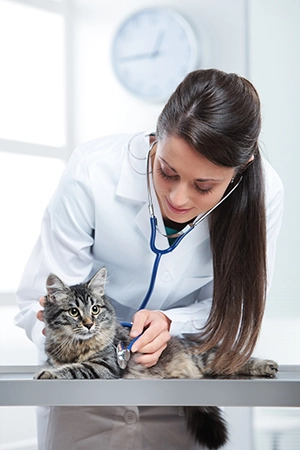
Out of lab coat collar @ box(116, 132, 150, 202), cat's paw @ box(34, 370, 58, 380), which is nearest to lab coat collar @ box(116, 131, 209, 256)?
lab coat collar @ box(116, 132, 150, 202)

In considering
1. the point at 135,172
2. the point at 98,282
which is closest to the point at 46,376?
Result: the point at 98,282

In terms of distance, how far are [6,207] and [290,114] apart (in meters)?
1.39

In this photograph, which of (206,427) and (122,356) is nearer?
(122,356)

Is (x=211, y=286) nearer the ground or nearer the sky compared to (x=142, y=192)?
nearer the ground

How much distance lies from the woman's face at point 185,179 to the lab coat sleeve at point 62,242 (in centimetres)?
17

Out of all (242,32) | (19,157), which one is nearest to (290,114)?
(242,32)

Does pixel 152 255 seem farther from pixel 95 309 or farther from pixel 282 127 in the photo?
pixel 282 127

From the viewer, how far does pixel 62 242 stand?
1229 millimetres

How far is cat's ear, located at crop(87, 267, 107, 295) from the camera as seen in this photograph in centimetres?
113

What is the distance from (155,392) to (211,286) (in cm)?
55

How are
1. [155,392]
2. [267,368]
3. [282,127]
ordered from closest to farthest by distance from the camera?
[155,392] < [267,368] < [282,127]

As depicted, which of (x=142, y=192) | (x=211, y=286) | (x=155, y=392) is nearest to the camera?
(x=155, y=392)

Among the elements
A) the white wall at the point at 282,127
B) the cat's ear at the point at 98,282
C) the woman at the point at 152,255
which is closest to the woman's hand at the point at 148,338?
the woman at the point at 152,255

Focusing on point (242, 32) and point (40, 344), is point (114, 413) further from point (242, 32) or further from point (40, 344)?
point (242, 32)
